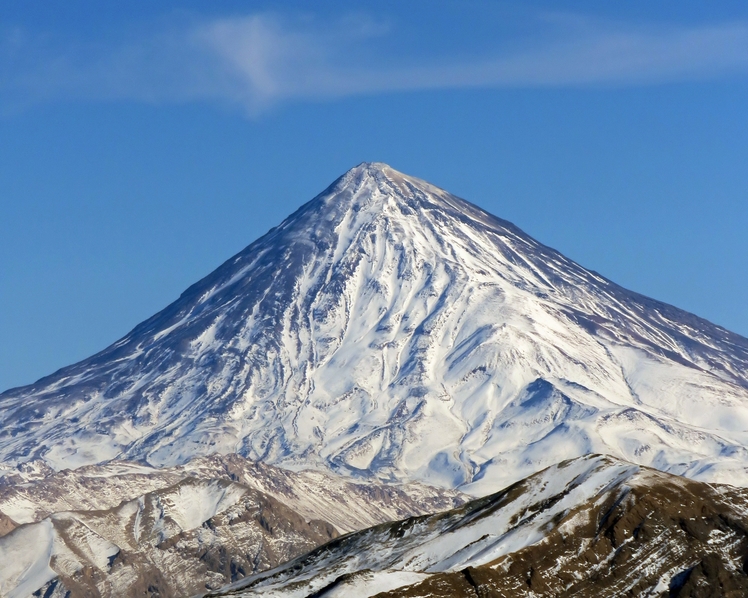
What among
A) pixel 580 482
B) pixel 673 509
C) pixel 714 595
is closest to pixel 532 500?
pixel 580 482

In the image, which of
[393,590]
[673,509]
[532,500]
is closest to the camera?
[393,590]

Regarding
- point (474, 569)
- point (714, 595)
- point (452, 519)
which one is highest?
point (452, 519)

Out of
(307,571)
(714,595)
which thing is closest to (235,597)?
(307,571)

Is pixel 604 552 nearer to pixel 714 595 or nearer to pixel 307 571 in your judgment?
pixel 714 595

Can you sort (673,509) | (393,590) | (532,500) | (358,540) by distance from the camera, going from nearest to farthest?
1. (393,590)
2. (673,509)
3. (532,500)
4. (358,540)

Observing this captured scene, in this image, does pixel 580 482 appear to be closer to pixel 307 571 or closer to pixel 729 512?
pixel 729 512

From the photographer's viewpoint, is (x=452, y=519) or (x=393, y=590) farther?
(x=452, y=519)

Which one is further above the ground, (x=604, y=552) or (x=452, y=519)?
(x=452, y=519)
